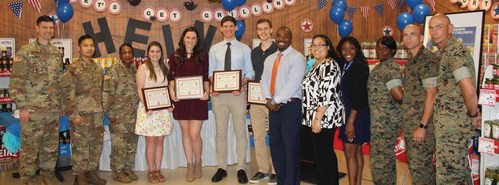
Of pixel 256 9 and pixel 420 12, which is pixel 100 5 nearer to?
pixel 256 9

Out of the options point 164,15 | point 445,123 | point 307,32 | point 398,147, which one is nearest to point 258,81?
point 445,123

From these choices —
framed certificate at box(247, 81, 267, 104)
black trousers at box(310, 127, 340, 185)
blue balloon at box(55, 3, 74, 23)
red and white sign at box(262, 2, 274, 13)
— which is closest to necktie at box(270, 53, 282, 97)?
framed certificate at box(247, 81, 267, 104)

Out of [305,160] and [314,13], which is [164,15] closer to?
[314,13]

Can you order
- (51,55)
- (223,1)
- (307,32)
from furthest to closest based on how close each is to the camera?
(307,32) < (223,1) < (51,55)

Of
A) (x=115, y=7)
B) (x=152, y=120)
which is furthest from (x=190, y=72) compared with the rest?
(x=115, y=7)

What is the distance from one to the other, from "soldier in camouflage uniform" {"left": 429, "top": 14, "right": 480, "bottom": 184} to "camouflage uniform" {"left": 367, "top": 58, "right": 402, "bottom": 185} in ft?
1.69

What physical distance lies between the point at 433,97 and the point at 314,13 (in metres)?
5.19

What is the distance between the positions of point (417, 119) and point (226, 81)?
202 cm

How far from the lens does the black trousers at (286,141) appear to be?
411cm

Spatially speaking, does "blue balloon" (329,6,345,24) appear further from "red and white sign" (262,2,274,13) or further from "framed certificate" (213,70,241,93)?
"framed certificate" (213,70,241,93)

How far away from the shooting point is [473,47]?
5016 millimetres

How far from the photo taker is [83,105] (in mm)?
4652

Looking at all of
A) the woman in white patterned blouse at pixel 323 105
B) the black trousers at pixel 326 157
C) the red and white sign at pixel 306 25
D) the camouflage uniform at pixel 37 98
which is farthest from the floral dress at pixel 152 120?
the red and white sign at pixel 306 25

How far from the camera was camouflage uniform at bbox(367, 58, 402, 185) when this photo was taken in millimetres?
3820
